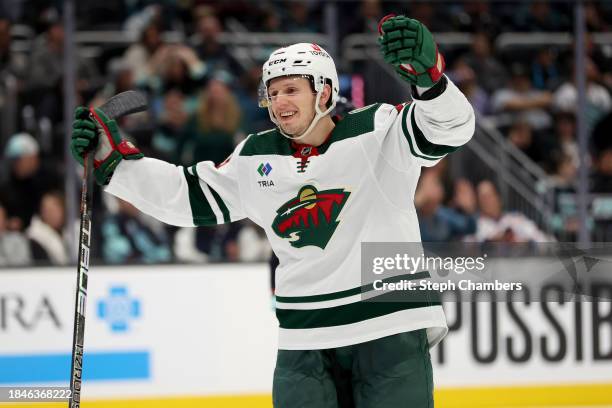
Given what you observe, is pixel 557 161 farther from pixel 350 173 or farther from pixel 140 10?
pixel 350 173

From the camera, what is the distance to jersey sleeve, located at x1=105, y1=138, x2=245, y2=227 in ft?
9.37

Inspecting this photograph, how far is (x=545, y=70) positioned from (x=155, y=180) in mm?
5288

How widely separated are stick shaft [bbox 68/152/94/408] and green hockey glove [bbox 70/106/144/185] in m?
0.03


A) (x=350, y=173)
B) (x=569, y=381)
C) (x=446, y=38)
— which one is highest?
(x=446, y=38)

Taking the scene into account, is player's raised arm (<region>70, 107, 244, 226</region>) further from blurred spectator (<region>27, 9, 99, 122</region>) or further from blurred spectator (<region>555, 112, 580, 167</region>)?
blurred spectator (<region>555, 112, 580, 167</region>)

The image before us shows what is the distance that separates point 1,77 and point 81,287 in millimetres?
3515

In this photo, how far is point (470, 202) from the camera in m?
6.22

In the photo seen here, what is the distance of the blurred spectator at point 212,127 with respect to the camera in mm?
6152

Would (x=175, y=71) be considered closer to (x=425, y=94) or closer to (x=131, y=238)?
(x=131, y=238)

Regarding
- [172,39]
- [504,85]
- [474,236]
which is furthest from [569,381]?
[172,39]

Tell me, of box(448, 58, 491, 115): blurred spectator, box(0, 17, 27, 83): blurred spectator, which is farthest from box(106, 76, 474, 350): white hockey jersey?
box(448, 58, 491, 115): blurred spectator
